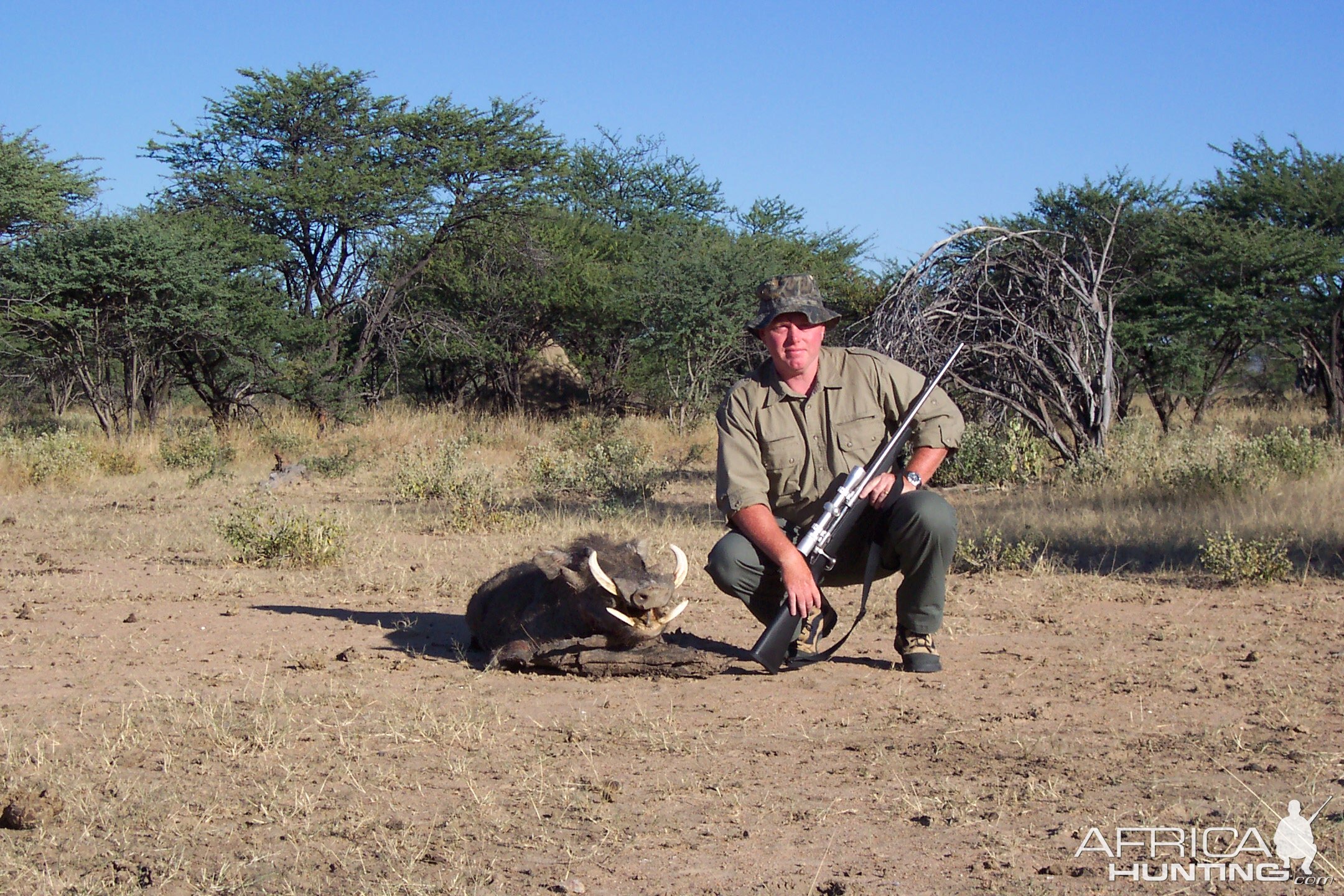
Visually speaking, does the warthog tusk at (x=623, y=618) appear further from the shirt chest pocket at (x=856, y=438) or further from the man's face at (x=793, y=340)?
the man's face at (x=793, y=340)

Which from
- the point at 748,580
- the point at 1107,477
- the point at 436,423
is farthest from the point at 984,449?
the point at 436,423

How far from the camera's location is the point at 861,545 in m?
4.98

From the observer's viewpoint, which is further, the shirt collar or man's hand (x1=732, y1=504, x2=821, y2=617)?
the shirt collar

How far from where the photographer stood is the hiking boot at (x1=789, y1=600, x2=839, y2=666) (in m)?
4.83

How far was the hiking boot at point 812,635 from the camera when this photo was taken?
15.8ft

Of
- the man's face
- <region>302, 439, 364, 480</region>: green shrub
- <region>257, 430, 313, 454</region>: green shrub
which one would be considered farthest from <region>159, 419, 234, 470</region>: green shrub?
the man's face

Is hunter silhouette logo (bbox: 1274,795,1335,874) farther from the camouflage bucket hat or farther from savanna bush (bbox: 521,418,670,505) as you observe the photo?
savanna bush (bbox: 521,418,670,505)

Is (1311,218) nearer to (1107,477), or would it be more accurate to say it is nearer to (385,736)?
(1107,477)

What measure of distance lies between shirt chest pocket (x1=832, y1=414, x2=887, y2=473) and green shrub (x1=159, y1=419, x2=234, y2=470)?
1071 centimetres

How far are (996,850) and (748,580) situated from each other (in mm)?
2136

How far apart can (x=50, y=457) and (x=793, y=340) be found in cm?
1128

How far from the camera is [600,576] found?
4793 millimetres

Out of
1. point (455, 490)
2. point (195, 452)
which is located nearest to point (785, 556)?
point (455, 490)

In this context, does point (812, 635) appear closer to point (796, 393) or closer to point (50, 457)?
point (796, 393)
